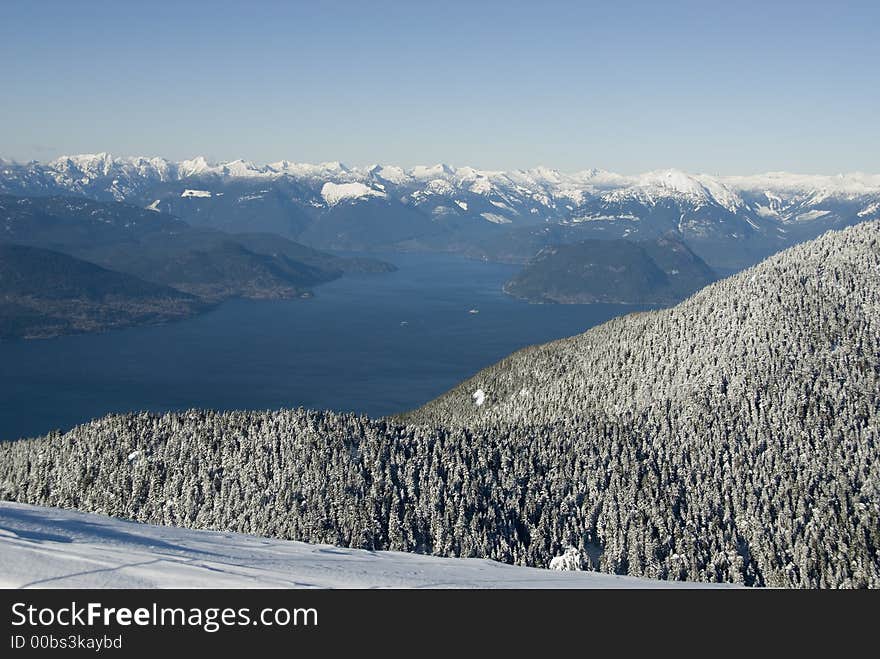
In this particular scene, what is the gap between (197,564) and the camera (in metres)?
54.2

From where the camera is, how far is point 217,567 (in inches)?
2116

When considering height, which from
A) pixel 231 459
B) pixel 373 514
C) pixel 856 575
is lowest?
pixel 856 575

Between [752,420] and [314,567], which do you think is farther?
[752,420]

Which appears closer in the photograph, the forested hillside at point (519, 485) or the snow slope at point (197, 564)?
the snow slope at point (197, 564)

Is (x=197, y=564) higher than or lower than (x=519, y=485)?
higher

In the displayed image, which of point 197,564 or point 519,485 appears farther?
point 519,485

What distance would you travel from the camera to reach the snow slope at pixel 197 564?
48.2 m

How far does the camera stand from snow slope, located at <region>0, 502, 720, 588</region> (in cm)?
4822

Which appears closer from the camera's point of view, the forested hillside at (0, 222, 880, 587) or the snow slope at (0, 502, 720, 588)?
the snow slope at (0, 502, 720, 588)

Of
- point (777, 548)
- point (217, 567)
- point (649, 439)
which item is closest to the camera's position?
point (217, 567)

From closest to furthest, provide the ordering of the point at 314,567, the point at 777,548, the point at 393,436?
the point at 314,567 → the point at 777,548 → the point at 393,436

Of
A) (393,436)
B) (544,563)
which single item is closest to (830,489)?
(544,563)
